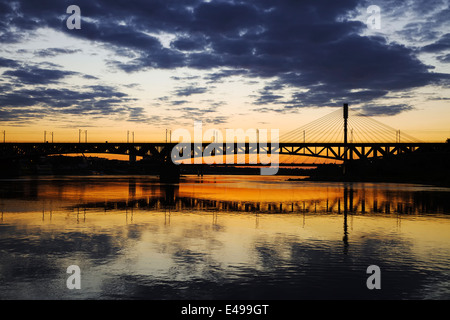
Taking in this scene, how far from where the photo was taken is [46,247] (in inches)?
680

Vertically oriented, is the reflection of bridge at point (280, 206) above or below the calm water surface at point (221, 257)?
below

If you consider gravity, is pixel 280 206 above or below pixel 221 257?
below

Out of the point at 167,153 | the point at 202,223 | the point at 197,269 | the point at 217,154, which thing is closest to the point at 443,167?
the point at 217,154

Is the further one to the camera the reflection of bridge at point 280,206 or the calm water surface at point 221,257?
the reflection of bridge at point 280,206

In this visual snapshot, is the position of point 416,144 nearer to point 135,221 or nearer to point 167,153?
point 167,153

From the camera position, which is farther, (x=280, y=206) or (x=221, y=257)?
(x=280, y=206)

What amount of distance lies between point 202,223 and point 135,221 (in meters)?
4.41

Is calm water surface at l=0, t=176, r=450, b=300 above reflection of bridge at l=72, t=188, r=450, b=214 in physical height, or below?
above

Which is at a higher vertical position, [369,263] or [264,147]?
[264,147]

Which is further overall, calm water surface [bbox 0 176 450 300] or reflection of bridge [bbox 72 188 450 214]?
reflection of bridge [bbox 72 188 450 214]
